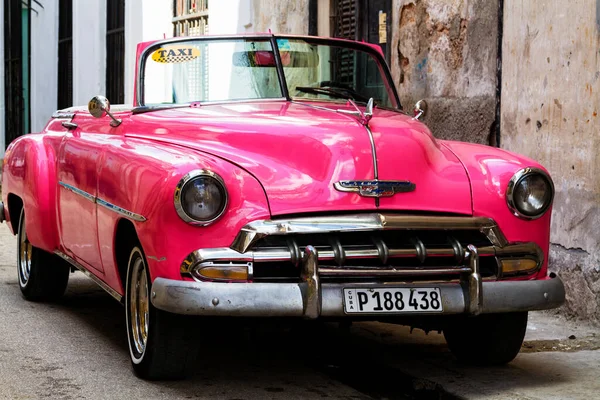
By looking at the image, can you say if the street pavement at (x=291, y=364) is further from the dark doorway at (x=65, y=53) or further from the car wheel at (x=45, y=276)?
the dark doorway at (x=65, y=53)

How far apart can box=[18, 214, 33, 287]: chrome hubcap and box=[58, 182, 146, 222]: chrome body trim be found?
100cm

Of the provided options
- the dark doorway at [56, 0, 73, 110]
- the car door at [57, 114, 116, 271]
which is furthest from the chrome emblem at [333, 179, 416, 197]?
the dark doorway at [56, 0, 73, 110]

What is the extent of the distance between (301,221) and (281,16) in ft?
27.1

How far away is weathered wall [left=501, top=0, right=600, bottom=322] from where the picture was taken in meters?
6.69

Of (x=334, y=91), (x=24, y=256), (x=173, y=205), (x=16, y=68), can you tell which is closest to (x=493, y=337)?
(x=334, y=91)

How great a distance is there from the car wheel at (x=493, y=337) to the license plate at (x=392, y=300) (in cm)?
59

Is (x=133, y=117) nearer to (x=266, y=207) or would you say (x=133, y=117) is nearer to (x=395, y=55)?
(x=266, y=207)

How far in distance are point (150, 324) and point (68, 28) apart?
53.2 ft

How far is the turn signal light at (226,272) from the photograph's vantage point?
4.54m

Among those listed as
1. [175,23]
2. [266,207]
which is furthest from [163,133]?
[175,23]

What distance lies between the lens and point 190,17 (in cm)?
Answer: 1602

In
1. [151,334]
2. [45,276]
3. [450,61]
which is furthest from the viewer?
[450,61]

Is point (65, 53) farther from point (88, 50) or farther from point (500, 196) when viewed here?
point (500, 196)

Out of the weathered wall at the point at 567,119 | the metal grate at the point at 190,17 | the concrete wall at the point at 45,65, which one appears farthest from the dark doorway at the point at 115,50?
the weathered wall at the point at 567,119
